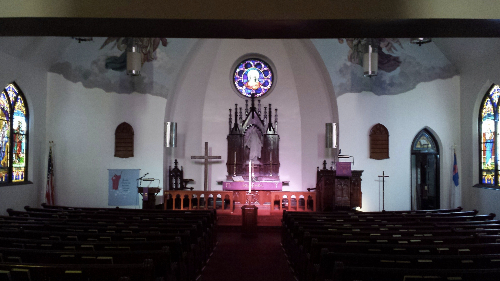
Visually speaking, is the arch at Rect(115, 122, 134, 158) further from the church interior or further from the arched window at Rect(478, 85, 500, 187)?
the arched window at Rect(478, 85, 500, 187)

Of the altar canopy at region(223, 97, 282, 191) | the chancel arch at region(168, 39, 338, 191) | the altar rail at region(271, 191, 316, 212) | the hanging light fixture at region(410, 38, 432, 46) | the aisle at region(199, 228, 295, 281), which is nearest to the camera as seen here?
the aisle at region(199, 228, 295, 281)

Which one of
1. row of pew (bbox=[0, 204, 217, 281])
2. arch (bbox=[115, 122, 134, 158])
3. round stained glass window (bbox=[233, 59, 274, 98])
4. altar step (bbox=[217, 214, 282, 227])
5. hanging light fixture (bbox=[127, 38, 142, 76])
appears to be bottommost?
altar step (bbox=[217, 214, 282, 227])

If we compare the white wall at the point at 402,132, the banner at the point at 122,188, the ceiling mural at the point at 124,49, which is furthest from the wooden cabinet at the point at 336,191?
the ceiling mural at the point at 124,49

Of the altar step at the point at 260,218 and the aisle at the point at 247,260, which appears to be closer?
the aisle at the point at 247,260

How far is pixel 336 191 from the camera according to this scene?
426 inches

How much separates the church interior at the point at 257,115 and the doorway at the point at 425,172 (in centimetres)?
3

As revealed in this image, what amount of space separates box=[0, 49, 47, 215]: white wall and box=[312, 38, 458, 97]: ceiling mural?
9.02m

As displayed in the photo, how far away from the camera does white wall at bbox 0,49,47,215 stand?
9617mm

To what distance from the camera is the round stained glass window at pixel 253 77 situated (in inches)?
582

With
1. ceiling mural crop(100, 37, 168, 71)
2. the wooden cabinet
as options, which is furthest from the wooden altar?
ceiling mural crop(100, 37, 168, 71)

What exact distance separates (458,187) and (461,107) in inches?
102

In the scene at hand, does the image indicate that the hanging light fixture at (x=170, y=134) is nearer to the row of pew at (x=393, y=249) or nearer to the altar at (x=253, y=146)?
the altar at (x=253, y=146)

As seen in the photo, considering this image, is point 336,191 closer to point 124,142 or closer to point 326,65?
point 326,65

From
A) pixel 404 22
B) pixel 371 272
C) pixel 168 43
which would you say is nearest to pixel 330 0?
pixel 404 22
